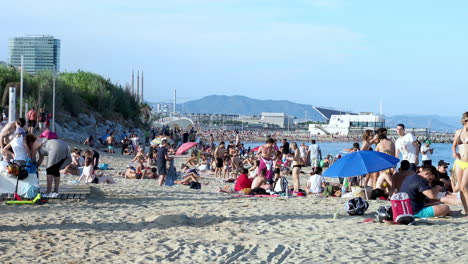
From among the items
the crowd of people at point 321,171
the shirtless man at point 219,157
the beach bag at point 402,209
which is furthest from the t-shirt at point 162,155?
the beach bag at point 402,209

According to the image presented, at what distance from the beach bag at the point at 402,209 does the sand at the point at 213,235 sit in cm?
14

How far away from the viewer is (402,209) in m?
7.64

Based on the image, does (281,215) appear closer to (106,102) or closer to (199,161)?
(199,161)

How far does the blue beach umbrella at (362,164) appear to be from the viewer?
9.55 meters

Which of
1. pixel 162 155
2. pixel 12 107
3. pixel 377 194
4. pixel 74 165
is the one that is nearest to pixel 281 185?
pixel 377 194

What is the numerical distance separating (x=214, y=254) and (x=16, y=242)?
2.14 metres

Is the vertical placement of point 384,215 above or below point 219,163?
above

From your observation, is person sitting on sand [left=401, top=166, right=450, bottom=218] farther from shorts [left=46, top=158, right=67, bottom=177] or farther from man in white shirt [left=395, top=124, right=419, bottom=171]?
shorts [left=46, top=158, right=67, bottom=177]

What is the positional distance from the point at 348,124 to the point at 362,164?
9351cm

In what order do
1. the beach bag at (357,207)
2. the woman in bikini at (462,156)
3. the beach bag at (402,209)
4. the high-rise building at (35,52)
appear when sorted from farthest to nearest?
the high-rise building at (35,52) < the beach bag at (357,207) < the woman in bikini at (462,156) < the beach bag at (402,209)

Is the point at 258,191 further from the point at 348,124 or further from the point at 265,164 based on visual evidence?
the point at 348,124

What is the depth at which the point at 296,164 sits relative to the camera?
1236cm

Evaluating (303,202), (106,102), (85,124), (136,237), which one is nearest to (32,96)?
(85,124)

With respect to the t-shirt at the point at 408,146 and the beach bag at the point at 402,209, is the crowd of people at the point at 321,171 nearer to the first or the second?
the t-shirt at the point at 408,146
